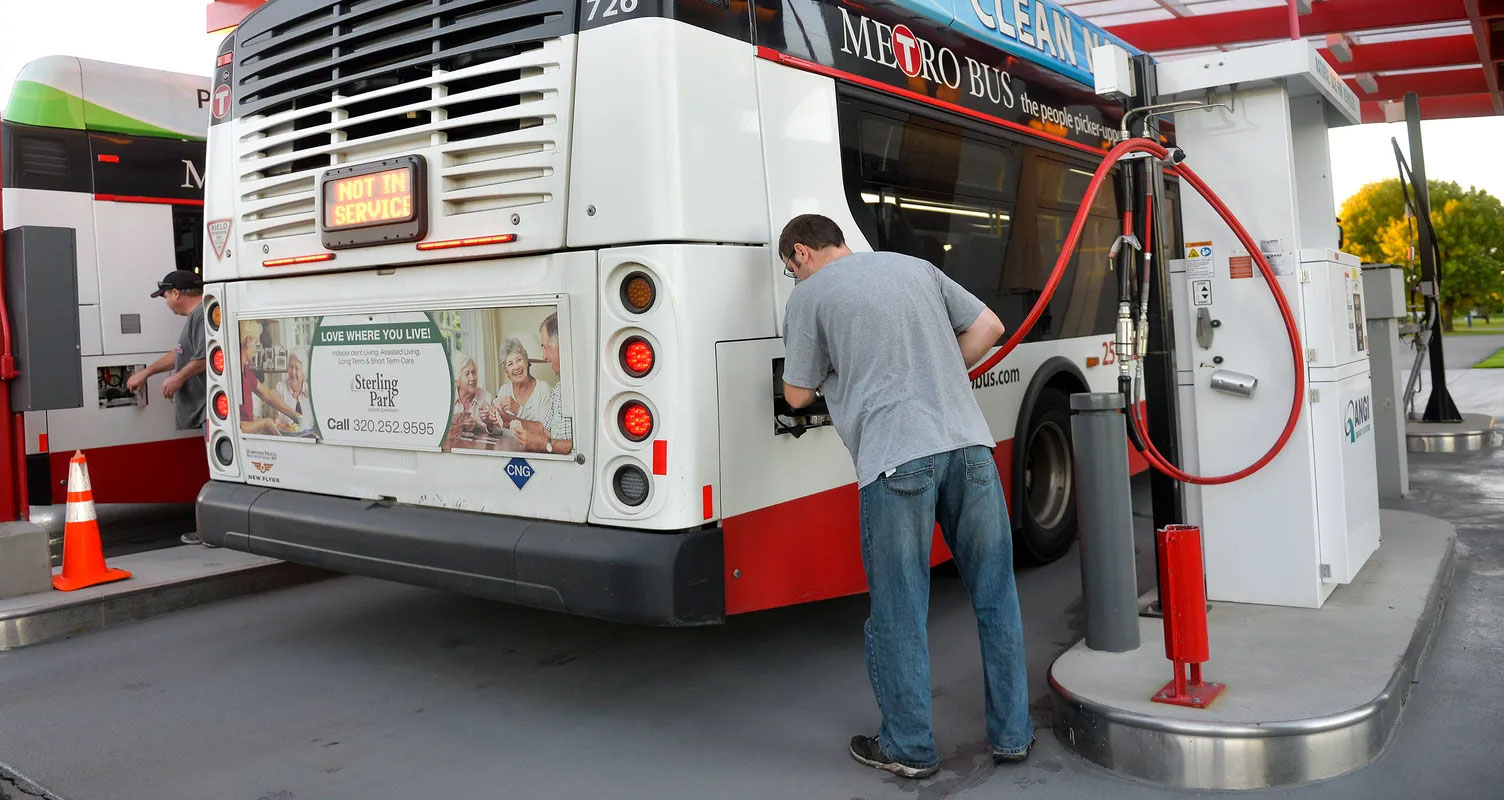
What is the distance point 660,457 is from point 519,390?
0.67 meters

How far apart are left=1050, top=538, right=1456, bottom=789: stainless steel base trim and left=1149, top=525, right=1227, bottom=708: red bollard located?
0.15 metres

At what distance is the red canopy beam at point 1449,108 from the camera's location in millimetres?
18344

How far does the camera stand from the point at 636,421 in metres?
3.77

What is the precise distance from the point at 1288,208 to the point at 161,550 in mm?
6502

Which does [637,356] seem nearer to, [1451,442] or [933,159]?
[933,159]

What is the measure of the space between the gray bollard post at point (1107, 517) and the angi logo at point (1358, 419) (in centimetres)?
128

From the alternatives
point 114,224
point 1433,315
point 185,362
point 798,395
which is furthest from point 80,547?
point 1433,315

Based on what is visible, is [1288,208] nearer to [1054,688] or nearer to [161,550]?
[1054,688]

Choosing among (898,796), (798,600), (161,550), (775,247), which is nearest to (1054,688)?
(898,796)

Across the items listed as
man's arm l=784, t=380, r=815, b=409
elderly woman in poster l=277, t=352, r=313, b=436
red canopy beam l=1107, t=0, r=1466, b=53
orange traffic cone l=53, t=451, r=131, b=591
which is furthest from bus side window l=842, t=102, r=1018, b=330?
red canopy beam l=1107, t=0, r=1466, b=53

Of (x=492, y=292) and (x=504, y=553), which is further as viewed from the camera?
(x=492, y=292)

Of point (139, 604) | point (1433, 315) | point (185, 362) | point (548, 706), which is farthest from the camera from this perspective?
point (1433, 315)

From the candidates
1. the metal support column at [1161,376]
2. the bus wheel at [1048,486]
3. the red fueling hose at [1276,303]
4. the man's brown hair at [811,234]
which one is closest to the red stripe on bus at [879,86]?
the man's brown hair at [811,234]

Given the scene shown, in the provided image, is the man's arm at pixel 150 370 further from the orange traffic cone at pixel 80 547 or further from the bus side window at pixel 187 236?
the orange traffic cone at pixel 80 547
